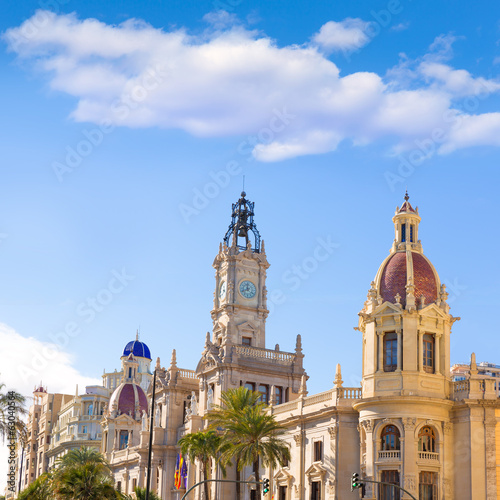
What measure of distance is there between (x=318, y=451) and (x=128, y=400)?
5626 cm

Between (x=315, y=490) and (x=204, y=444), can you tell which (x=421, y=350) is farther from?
(x=204, y=444)

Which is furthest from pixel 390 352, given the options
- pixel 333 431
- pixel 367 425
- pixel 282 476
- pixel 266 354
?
pixel 266 354

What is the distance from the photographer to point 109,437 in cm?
11275

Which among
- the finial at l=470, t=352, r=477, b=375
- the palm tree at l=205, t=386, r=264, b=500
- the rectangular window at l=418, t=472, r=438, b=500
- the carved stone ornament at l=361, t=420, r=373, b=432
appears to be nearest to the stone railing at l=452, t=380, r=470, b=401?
the finial at l=470, t=352, r=477, b=375

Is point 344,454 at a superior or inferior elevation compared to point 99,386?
inferior

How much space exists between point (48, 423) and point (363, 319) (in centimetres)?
11486

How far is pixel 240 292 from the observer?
8525 cm

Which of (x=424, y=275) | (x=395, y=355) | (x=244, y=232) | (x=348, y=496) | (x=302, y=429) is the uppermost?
(x=244, y=232)

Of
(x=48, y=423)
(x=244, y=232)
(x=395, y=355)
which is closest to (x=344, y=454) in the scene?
(x=395, y=355)

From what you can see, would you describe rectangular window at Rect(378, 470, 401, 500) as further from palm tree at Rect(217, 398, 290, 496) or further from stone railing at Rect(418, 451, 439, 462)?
palm tree at Rect(217, 398, 290, 496)

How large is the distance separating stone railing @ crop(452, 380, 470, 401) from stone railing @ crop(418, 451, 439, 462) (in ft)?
13.0

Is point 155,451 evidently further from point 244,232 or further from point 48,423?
point 48,423

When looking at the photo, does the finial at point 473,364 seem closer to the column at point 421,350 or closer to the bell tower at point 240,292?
the column at point 421,350

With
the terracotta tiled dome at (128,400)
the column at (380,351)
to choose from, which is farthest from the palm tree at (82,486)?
the terracotta tiled dome at (128,400)
